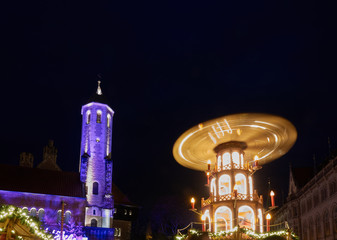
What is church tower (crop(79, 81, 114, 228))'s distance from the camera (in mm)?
59500

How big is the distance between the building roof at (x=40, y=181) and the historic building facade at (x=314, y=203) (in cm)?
3171

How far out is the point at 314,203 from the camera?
5219 centimetres

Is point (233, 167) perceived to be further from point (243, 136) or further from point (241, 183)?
point (243, 136)

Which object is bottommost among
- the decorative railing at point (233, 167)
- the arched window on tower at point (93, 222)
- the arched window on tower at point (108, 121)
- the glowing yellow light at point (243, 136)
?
the arched window on tower at point (93, 222)

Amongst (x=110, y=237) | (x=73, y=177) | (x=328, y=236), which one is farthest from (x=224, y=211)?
(x=73, y=177)

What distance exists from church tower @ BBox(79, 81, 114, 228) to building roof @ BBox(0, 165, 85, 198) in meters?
2.28

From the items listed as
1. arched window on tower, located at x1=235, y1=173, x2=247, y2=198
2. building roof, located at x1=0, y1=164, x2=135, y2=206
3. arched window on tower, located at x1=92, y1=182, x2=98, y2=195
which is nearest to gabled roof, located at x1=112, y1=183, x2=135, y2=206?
arched window on tower, located at x1=92, y1=182, x2=98, y2=195

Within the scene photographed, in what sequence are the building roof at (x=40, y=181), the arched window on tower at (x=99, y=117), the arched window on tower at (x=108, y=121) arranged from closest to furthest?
the building roof at (x=40, y=181), the arched window on tower at (x=99, y=117), the arched window on tower at (x=108, y=121)

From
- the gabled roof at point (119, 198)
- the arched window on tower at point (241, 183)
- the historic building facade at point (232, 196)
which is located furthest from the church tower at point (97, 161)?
the arched window on tower at point (241, 183)

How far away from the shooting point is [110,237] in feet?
187

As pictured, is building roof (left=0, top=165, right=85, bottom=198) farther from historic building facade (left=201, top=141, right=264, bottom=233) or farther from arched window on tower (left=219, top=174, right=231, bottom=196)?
arched window on tower (left=219, top=174, right=231, bottom=196)

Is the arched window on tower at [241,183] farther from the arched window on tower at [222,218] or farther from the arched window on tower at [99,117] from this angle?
the arched window on tower at [99,117]

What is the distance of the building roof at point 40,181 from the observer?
180ft

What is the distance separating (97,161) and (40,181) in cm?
916
